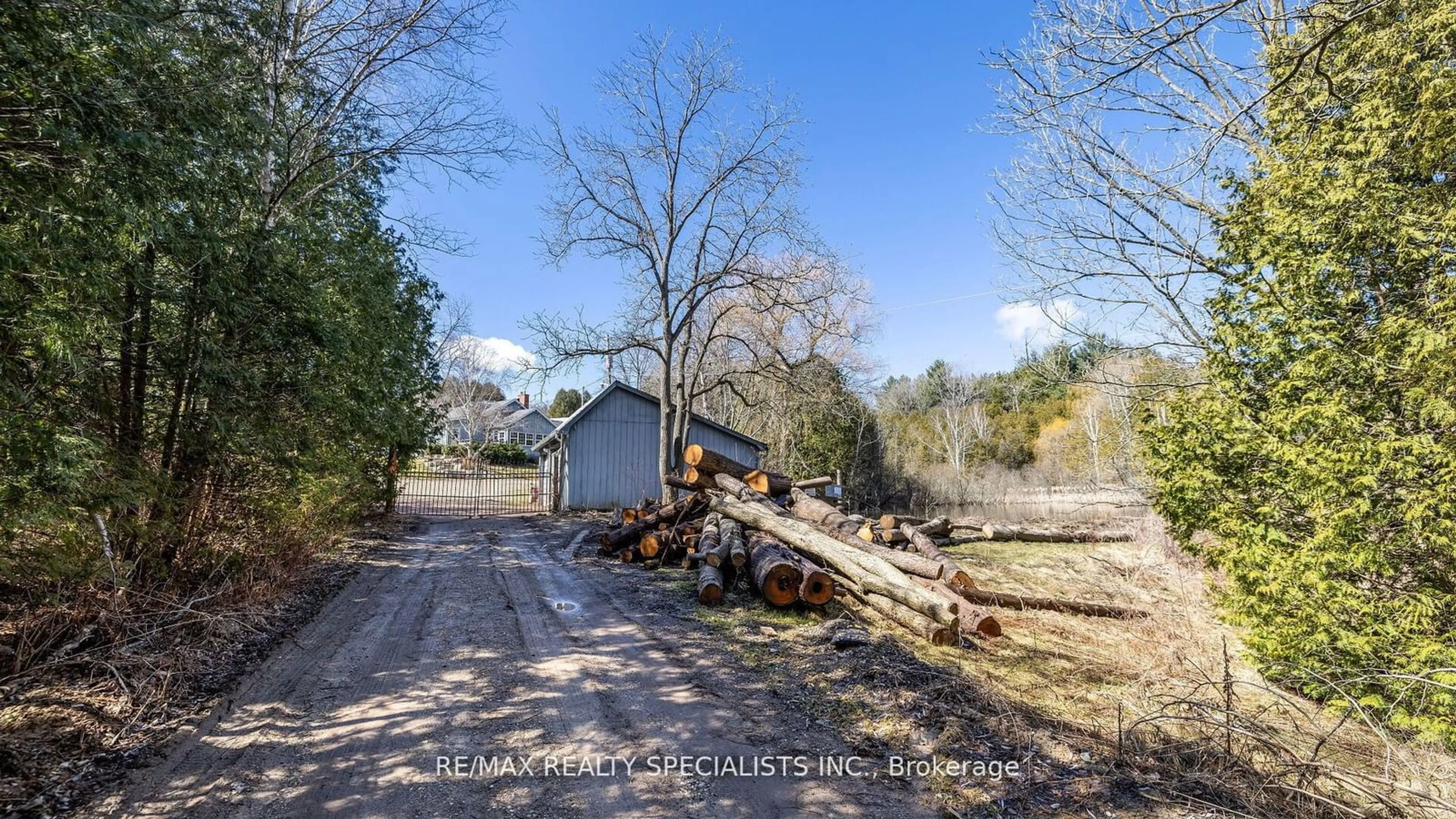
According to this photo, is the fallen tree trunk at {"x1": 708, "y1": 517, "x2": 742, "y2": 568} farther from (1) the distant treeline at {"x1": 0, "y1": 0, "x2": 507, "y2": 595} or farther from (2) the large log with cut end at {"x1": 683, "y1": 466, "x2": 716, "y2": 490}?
(1) the distant treeline at {"x1": 0, "y1": 0, "x2": 507, "y2": 595}

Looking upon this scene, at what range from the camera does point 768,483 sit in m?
11.5

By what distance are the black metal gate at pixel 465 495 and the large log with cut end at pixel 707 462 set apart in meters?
9.72

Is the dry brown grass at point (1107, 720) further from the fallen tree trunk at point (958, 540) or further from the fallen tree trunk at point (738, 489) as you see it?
the fallen tree trunk at point (958, 540)

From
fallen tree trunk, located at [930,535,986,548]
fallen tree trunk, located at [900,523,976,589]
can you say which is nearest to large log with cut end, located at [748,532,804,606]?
fallen tree trunk, located at [900,523,976,589]

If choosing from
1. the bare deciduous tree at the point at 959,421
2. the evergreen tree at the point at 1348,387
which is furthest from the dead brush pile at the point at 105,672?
the bare deciduous tree at the point at 959,421

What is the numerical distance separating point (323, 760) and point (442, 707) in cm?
78

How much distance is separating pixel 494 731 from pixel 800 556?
493 cm

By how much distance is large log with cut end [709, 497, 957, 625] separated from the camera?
619 centimetres

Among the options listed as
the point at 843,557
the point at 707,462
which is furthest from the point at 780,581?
the point at 707,462

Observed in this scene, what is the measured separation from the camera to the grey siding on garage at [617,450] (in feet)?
65.4

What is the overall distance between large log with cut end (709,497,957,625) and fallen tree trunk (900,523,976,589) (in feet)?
1.84

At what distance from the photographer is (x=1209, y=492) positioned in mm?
5445

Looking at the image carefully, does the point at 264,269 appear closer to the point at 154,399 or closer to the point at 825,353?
the point at 154,399

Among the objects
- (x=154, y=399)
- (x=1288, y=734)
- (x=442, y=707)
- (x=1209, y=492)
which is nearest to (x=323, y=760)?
(x=442, y=707)
